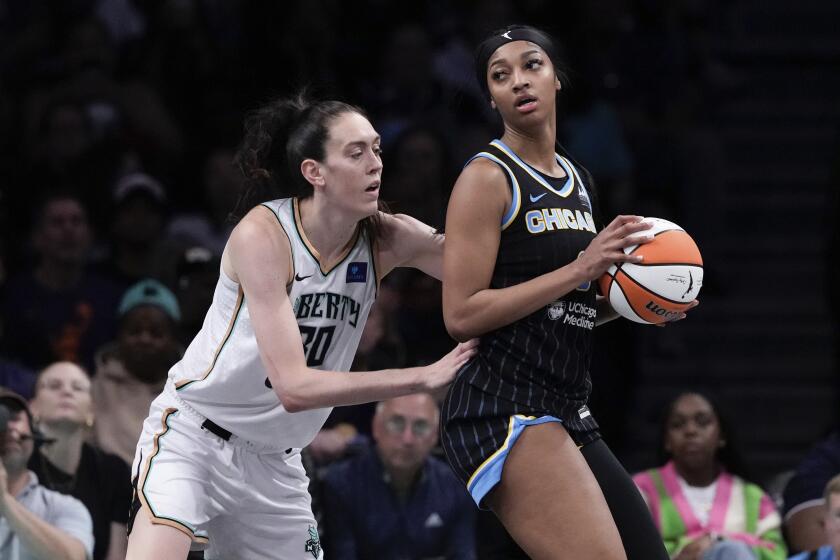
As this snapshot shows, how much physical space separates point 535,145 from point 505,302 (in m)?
0.51

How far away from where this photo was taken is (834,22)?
1059 centimetres

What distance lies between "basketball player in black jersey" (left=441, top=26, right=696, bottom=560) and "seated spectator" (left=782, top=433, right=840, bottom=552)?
275 cm

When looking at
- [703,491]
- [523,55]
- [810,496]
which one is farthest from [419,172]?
[523,55]

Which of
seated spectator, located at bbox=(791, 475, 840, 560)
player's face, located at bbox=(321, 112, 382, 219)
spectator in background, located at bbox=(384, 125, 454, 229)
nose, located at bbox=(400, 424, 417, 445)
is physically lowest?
Result: seated spectator, located at bbox=(791, 475, 840, 560)

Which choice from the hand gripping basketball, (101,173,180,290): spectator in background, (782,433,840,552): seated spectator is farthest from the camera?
(101,173,180,290): spectator in background

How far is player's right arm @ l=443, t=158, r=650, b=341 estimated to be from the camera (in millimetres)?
3654

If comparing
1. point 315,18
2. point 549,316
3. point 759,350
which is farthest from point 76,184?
point 549,316

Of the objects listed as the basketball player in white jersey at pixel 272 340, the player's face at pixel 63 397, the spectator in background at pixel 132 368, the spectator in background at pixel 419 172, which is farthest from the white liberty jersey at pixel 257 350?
the spectator in background at pixel 419 172

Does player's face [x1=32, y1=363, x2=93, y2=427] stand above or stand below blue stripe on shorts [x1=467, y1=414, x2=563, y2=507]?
above

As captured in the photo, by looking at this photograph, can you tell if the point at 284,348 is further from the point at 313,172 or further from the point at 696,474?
the point at 696,474

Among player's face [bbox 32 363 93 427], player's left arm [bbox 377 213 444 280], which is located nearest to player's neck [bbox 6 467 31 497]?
player's face [bbox 32 363 93 427]

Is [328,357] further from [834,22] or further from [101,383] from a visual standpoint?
[834,22]

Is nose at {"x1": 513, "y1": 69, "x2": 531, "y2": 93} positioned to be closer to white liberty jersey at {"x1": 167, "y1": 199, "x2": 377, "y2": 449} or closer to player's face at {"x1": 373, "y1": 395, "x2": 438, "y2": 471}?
white liberty jersey at {"x1": 167, "y1": 199, "x2": 377, "y2": 449}

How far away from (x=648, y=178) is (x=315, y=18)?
91.2 inches
